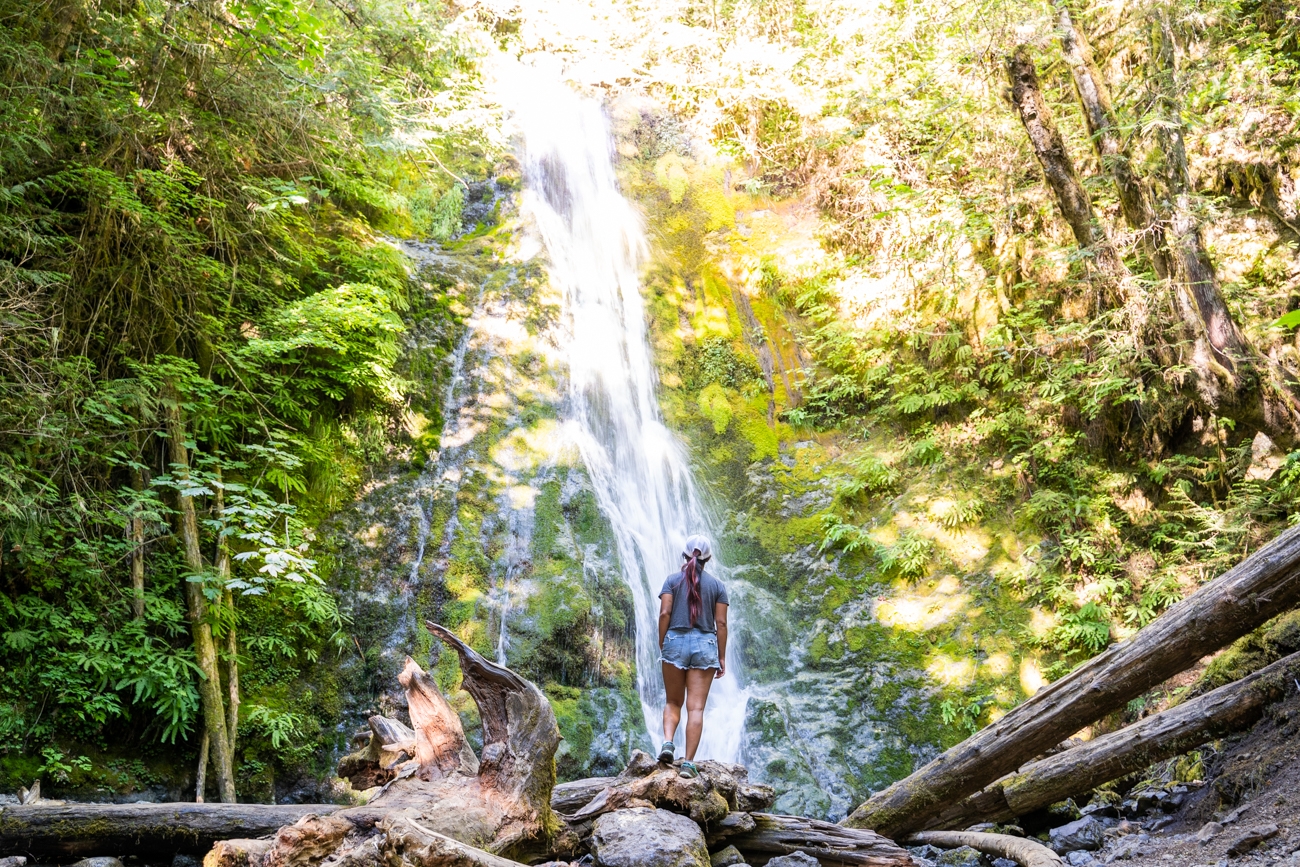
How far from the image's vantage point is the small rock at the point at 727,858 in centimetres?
398

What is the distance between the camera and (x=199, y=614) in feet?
22.0

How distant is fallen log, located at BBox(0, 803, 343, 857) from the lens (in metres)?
3.89

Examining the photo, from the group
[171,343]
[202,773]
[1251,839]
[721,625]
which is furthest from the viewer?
[171,343]

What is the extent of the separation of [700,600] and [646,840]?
72.6 inches

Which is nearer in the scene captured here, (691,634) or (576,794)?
(576,794)

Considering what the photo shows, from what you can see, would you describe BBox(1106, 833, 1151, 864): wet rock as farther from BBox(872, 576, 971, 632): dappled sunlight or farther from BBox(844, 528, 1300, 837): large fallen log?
BBox(872, 576, 971, 632): dappled sunlight

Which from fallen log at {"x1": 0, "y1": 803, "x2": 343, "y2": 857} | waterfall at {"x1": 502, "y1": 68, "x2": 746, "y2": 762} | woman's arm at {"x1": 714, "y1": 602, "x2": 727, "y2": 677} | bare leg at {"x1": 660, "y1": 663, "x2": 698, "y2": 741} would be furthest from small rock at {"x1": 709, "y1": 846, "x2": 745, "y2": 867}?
waterfall at {"x1": 502, "y1": 68, "x2": 746, "y2": 762}

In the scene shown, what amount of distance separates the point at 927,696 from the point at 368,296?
24.8 ft

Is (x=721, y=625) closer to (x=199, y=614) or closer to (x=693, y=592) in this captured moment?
(x=693, y=592)

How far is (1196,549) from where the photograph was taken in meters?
7.63

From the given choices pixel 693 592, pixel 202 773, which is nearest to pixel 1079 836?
pixel 693 592

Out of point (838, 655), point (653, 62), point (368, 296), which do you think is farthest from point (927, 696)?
point (653, 62)

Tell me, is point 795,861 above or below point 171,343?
below

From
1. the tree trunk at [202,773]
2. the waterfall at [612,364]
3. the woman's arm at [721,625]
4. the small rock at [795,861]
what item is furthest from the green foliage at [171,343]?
the small rock at [795,861]
